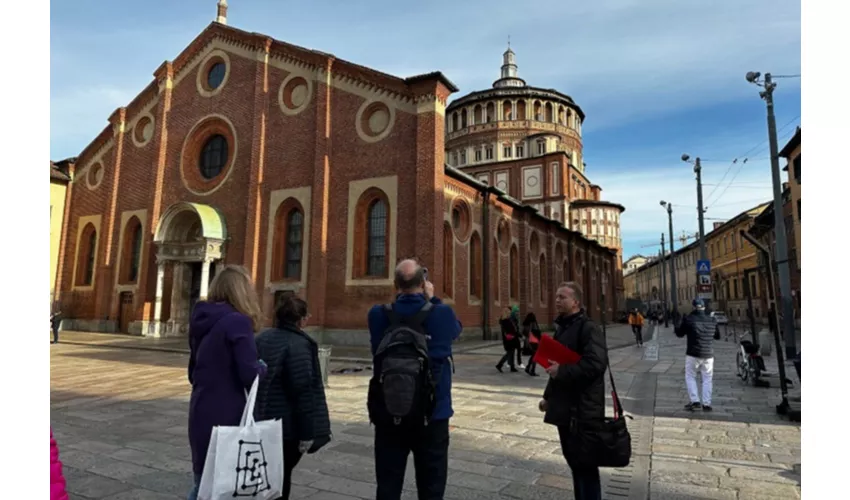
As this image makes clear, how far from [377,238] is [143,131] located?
1582 cm

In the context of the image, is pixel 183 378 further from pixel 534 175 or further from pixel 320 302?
pixel 534 175

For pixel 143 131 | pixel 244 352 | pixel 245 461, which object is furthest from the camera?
pixel 143 131

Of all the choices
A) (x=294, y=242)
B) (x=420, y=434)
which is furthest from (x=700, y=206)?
(x=420, y=434)

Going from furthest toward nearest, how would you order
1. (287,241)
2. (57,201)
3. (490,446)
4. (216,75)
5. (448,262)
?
(57,201), (216,75), (287,241), (448,262), (490,446)

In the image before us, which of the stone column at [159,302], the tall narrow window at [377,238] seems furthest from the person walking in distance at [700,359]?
the stone column at [159,302]

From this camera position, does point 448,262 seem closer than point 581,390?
No

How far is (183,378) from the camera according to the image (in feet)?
35.6

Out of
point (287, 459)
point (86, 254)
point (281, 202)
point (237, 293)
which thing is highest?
point (281, 202)

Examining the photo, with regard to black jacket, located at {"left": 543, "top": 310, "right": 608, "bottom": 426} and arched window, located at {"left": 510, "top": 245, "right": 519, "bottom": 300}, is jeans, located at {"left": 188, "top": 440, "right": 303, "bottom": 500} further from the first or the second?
arched window, located at {"left": 510, "top": 245, "right": 519, "bottom": 300}

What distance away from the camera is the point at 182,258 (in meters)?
22.7

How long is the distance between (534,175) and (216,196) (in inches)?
1254

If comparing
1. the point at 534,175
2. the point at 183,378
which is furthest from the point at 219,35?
the point at 534,175

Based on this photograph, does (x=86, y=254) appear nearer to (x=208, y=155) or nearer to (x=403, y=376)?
(x=208, y=155)

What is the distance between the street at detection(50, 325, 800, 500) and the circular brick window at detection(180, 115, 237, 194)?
14.8 meters
